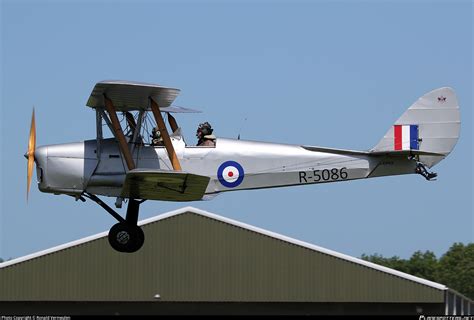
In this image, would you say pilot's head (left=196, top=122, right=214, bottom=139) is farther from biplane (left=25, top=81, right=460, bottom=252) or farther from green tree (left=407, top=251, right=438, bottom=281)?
green tree (left=407, top=251, right=438, bottom=281)

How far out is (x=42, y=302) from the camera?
3150 centimetres

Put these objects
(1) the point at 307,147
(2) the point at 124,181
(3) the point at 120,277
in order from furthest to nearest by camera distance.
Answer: (3) the point at 120,277 → (1) the point at 307,147 → (2) the point at 124,181

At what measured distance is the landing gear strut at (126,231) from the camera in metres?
19.2

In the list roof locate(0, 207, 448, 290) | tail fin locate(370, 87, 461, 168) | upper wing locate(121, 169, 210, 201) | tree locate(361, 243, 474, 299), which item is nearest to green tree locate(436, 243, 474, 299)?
tree locate(361, 243, 474, 299)

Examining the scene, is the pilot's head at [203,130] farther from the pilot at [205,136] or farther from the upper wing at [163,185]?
the upper wing at [163,185]

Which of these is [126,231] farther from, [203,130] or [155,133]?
[203,130]

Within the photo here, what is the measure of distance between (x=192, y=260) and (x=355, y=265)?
439cm

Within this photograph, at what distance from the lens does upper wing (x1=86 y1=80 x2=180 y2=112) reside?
1825 cm

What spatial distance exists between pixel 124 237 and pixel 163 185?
1.35 metres

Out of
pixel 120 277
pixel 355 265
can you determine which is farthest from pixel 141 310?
pixel 355 265

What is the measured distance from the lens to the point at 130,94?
18.6 metres

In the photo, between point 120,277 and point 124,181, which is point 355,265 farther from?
point 124,181

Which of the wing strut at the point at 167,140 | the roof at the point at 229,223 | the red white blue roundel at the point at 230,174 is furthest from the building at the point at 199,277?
the wing strut at the point at 167,140

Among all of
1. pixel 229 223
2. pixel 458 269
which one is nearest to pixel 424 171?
pixel 229 223
